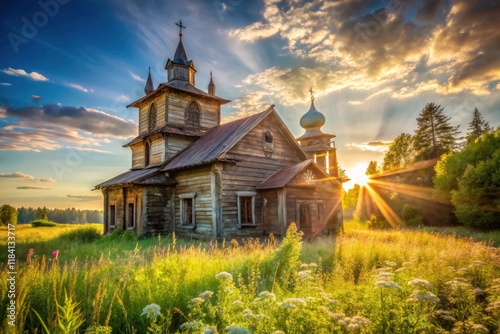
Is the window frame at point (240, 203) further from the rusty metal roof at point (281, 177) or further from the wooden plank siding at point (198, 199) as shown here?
the wooden plank siding at point (198, 199)

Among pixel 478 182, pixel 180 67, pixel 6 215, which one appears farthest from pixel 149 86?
pixel 478 182

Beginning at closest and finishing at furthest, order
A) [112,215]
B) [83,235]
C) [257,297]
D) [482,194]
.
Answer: [257,297] → [83,235] → [112,215] → [482,194]

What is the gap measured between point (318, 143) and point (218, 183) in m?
16.6

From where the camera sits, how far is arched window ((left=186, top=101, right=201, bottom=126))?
769 inches

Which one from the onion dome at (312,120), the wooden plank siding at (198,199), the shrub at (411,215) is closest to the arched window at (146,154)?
the wooden plank siding at (198,199)

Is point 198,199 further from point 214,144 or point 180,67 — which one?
point 180,67

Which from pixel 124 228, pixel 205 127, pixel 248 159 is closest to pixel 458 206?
pixel 248 159

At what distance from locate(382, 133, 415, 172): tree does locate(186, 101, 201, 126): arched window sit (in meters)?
34.3

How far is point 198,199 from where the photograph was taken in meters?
14.4

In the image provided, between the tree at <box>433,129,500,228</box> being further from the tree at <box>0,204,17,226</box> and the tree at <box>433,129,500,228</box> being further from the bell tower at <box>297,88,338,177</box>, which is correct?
the tree at <box>0,204,17,226</box>

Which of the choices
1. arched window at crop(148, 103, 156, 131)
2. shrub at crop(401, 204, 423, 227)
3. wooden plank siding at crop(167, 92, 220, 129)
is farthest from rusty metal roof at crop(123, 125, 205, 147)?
shrub at crop(401, 204, 423, 227)

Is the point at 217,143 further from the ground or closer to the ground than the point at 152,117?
closer to the ground

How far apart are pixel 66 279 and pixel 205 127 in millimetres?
16243

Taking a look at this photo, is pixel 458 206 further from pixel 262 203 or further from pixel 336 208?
pixel 262 203
